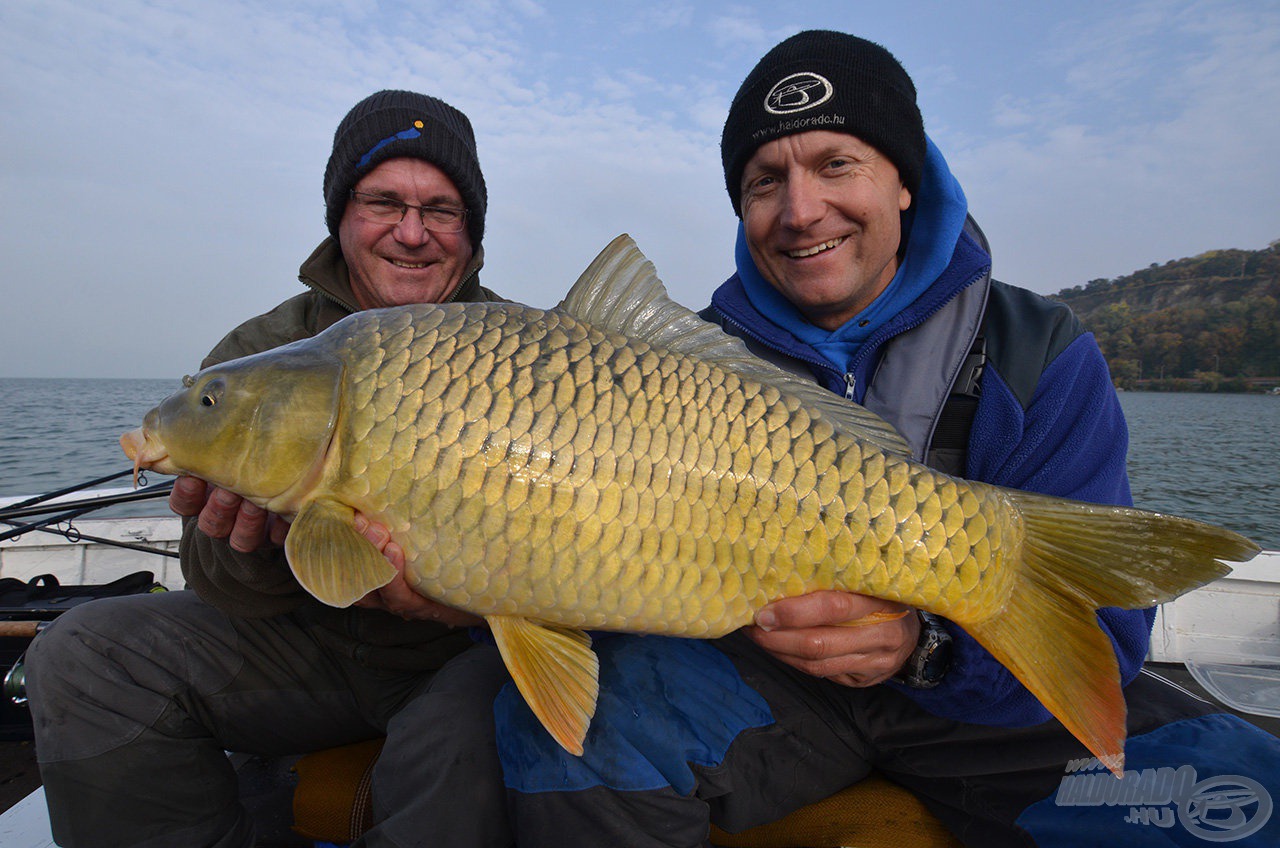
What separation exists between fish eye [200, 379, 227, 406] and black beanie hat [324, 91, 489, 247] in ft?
3.34

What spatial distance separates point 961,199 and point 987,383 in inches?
20.0

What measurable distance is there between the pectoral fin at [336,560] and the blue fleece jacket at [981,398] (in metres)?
1.05

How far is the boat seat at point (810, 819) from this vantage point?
4.76 ft

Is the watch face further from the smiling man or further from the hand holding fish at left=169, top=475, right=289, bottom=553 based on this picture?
the hand holding fish at left=169, top=475, right=289, bottom=553

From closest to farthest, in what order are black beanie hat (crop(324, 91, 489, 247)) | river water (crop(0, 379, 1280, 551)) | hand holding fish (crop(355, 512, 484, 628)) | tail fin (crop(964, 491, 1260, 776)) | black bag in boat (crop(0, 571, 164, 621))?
1. tail fin (crop(964, 491, 1260, 776))
2. hand holding fish (crop(355, 512, 484, 628))
3. black beanie hat (crop(324, 91, 489, 247))
4. black bag in boat (crop(0, 571, 164, 621))
5. river water (crop(0, 379, 1280, 551))

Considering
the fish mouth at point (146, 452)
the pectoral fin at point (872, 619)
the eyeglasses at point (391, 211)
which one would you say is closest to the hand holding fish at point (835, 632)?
the pectoral fin at point (872, 619)

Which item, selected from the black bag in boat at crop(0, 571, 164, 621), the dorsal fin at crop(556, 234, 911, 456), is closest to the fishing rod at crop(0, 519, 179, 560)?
the black bag in boat at crop(0, 571, 164, 621)

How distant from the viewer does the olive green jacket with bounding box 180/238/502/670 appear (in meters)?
1.51

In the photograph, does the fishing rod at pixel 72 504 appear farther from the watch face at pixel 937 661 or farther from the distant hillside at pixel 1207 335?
the distant hillside at pixel 1207 335

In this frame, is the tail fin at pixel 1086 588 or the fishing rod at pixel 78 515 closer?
the tail fin at pixel 1086 588

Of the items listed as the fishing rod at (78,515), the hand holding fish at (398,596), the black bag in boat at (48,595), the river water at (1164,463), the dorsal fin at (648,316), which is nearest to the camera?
the hand holding fish at (398,596)

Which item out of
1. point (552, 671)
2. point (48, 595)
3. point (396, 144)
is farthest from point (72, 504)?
point (552, 671)

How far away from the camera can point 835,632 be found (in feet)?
4.00

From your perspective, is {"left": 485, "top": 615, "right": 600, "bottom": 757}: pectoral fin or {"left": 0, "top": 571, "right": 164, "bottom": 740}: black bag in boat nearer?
{"left": 485, "top": 615, "right": 600, "bottom": 757}: pectoral fin
